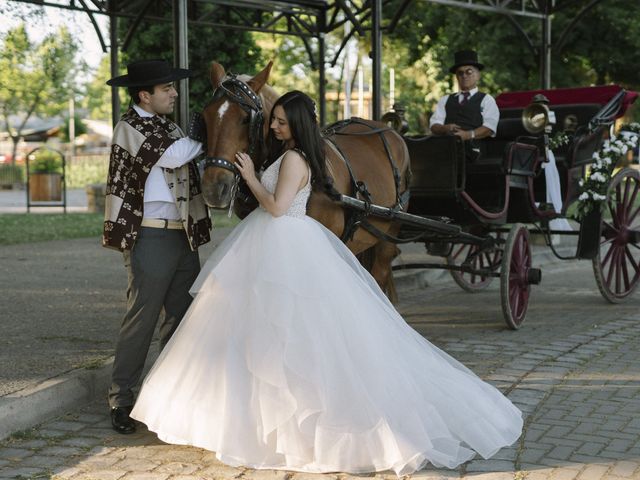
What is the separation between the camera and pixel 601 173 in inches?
352

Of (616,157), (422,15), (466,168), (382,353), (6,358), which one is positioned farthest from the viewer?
(422,15)

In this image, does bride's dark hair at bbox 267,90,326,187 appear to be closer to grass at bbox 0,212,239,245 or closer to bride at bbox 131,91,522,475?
bride at bbox 131,91,522,475

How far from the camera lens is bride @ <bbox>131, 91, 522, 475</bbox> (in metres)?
4.25

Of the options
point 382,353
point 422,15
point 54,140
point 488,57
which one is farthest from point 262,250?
point 54,140

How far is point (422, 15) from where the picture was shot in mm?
25297

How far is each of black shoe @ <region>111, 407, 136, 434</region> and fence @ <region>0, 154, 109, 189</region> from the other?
105 feet

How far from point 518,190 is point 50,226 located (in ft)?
37.9

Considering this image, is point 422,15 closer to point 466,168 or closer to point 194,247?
point 466,168

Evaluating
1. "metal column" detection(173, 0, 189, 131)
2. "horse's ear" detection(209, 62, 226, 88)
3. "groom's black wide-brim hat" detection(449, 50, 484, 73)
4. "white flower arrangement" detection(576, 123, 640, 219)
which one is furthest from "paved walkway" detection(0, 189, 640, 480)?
"groom's black wide-brim hat" detection(449, 50, 484, 73)

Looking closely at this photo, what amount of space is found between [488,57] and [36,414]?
20076 millimetres

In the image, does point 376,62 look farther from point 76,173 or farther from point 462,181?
point 76,173

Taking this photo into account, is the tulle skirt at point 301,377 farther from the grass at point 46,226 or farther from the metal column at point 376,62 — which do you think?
the grass at point 46,226

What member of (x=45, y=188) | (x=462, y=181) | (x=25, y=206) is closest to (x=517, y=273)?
(x=462, y=181)

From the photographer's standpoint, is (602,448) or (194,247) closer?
(602,448)
